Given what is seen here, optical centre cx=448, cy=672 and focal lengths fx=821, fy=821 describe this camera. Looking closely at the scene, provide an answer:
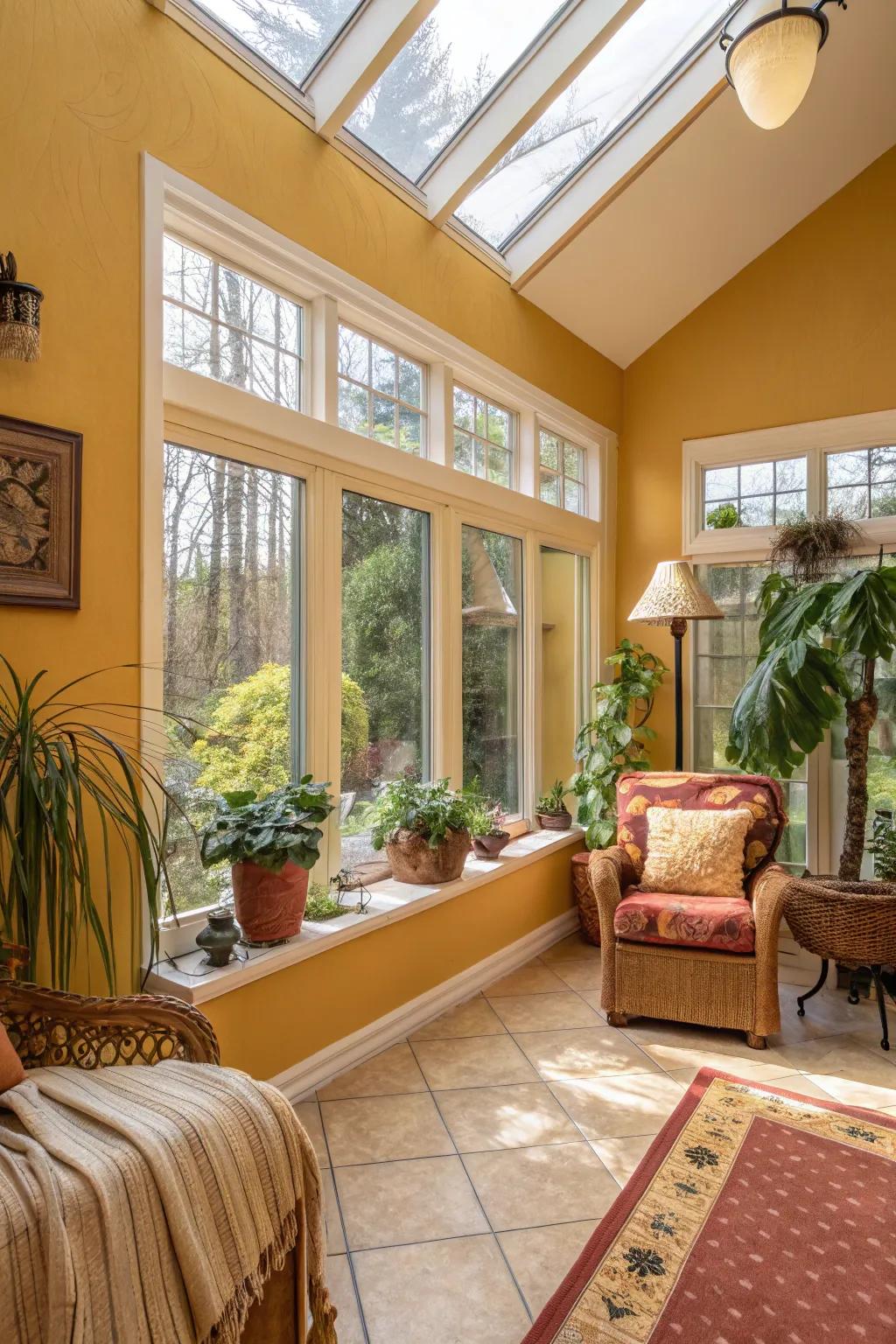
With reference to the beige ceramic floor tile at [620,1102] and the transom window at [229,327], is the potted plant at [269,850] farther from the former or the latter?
the transom window at [229,327]

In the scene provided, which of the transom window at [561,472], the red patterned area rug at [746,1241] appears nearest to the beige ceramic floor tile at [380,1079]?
the red patterned area rug at [746,1241]

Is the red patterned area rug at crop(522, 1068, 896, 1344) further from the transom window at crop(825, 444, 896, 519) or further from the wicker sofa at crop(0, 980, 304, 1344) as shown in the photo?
the transom window at crop(825, 444, 896, 519)

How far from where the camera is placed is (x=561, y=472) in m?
4.62

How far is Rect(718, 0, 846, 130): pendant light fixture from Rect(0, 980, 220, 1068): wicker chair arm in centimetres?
271

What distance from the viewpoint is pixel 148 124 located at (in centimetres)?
231

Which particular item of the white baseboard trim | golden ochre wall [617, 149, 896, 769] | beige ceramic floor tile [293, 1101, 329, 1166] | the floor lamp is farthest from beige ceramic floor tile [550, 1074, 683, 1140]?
golden ochre wall [617, 149, 896, 769]

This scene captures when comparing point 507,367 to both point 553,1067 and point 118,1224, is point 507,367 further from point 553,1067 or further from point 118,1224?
point 118,1224

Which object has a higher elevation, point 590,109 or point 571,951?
point 590,109

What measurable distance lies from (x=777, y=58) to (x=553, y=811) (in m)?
3.28

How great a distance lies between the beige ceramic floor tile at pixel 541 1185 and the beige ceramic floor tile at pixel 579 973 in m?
1.30

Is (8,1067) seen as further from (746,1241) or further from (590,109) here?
(590,109)

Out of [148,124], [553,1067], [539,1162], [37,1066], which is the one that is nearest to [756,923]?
[553,1067]

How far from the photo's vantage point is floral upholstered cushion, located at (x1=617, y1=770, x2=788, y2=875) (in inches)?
137

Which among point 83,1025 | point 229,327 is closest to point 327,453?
point 229,327
